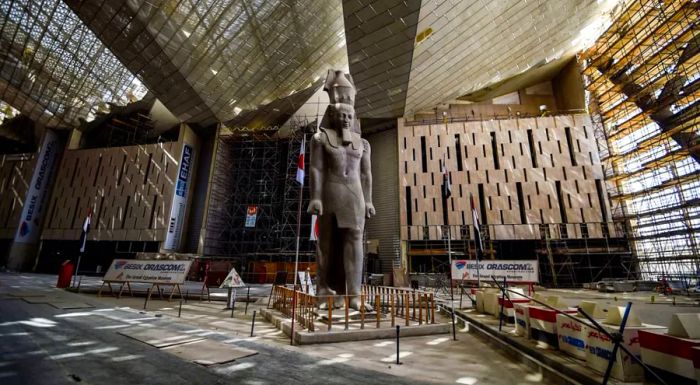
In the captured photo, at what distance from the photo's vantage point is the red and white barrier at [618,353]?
3.22 m

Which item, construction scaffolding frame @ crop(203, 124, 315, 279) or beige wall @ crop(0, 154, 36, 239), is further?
beige wall @ crop(0, 154, 36, 239)

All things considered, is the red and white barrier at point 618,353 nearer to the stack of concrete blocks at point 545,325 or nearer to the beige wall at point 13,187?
the stack of concrete blocks at point 545,325

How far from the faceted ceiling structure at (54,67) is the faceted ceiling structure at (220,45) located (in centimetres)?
270

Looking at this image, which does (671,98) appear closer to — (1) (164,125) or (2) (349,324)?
(2) (349,324)

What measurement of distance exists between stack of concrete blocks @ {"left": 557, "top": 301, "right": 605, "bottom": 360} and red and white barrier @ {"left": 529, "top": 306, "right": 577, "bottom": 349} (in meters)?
0.20

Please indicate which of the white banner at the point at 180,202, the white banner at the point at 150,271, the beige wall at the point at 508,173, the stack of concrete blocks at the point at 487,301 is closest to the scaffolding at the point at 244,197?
the white banner at the point at 180,202

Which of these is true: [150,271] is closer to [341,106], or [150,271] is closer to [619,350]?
[341,106]

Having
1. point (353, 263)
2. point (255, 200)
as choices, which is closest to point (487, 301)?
point (353, 263)

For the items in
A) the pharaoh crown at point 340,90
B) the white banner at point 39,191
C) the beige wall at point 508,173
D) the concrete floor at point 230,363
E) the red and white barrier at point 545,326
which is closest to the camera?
the concrete floor at point 230,363

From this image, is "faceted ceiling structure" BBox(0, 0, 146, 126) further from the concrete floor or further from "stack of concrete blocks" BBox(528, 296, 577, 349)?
"stack of concrete blocks" BBox(528, 296, 577, 349)

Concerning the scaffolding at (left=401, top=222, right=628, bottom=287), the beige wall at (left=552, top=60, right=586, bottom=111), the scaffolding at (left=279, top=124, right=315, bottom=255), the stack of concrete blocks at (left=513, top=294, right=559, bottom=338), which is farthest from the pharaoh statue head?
the beige wall at (left=552, top=60, right=586, bottom=111)

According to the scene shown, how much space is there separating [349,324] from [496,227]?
71.2 feet

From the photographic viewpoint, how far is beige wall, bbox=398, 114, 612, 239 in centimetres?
2364

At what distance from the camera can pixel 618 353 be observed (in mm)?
3279
